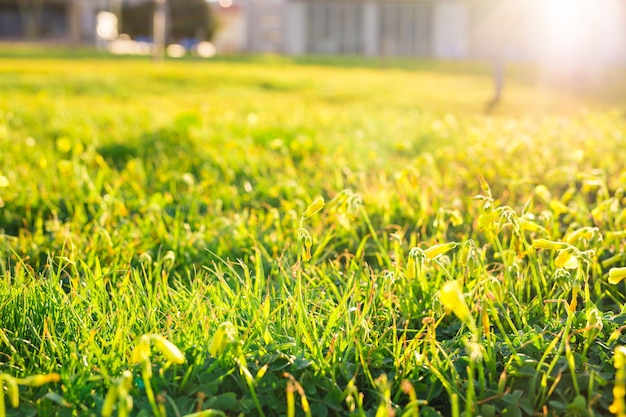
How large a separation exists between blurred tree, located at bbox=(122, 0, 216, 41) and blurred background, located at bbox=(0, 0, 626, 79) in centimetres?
5

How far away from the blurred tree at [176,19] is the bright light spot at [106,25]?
0.66 metres

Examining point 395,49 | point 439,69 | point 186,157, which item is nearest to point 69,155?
point 186,157

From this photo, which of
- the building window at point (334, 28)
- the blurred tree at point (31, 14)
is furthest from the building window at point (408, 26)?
the blurred tree at point (31, 14)

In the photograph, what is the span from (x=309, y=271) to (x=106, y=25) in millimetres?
39008

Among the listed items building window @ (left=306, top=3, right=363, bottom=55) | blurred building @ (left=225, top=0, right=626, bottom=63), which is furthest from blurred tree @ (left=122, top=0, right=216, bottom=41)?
building window @ (left=306, top=3, right=363, bottom=55)

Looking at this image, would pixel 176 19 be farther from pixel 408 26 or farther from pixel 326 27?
pixel 408 26

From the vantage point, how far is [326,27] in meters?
34.7

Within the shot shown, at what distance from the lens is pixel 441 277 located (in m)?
2.18

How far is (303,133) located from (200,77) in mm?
6833

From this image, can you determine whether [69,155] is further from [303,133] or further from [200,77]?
[200,77]

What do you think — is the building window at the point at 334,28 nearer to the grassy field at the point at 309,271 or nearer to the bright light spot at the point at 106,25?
the bright light spot at the point at 106,25

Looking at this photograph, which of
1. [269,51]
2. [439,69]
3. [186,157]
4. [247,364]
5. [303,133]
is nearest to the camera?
[247,364]

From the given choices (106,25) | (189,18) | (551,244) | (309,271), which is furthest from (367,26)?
(551,244)

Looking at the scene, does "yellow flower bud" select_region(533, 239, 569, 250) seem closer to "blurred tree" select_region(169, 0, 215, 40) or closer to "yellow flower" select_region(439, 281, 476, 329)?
"yellow flower" select_region(439, 281, 476, 329)
